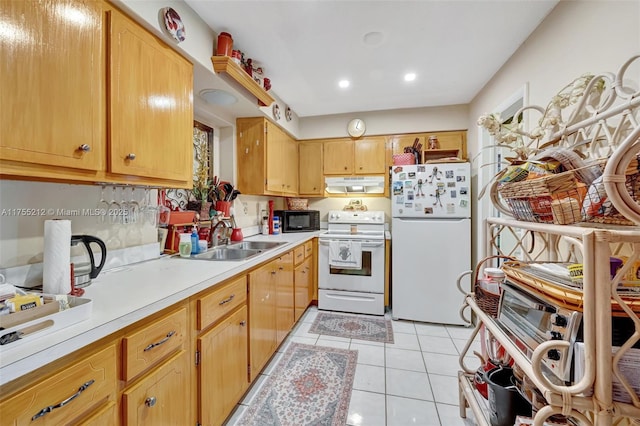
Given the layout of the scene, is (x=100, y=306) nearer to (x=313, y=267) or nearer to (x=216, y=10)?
(x=216, y=10)

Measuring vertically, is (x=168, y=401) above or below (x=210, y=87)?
below

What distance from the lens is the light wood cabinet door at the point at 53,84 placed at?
791 mm

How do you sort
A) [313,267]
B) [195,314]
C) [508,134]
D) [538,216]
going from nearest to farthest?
[538,216], [195,314], [508,134], [313,267]

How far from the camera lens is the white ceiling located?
1583 millimetres

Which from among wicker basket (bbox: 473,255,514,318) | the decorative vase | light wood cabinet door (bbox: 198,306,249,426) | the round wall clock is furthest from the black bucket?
the round wall clock

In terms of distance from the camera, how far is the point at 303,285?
282cm

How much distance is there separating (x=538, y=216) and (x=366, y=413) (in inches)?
56.9

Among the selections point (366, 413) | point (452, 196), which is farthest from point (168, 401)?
point (452, 196)

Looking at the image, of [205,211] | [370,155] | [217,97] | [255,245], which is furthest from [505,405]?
[370,155]

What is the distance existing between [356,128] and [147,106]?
258 centimetres

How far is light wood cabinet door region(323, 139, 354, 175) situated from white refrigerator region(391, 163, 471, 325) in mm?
793

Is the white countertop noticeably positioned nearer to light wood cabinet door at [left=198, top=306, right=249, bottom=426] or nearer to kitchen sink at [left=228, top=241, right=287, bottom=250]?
light wood cabinet door at [left=198, top=306, right=249, bottom=426]

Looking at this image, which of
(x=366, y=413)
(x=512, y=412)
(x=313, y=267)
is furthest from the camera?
(x=313, y=267)

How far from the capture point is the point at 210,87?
6.35ft
